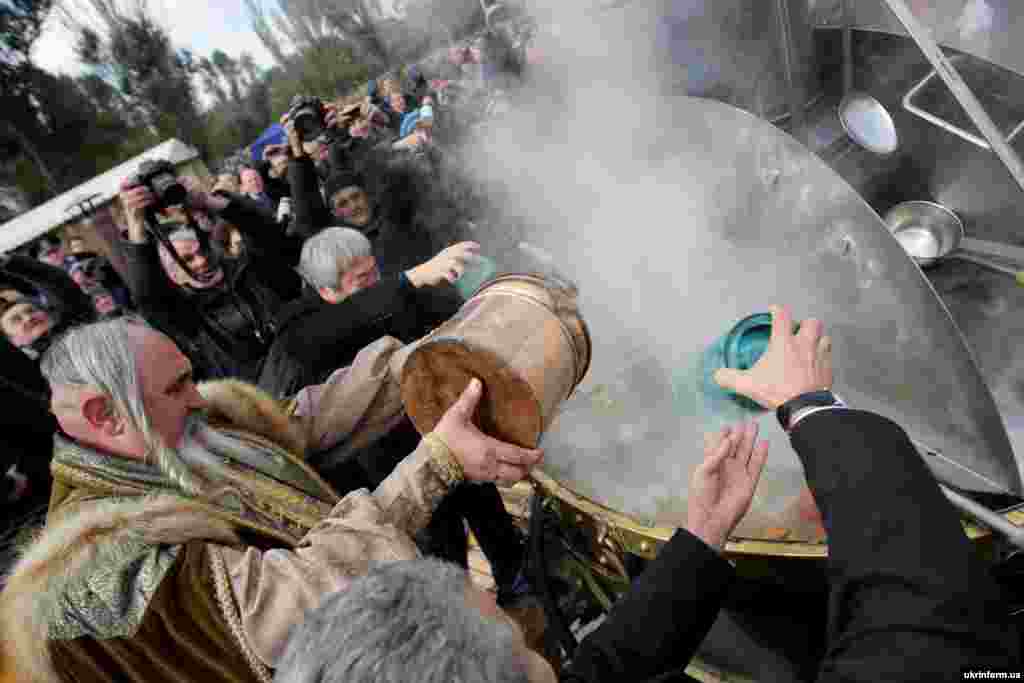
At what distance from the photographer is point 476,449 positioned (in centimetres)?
136

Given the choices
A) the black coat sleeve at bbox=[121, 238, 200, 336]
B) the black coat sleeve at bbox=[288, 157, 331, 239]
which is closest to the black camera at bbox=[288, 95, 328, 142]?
the black coat sleeve at bbox=[288, 157, 331, 239]

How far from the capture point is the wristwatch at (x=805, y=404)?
1.04m

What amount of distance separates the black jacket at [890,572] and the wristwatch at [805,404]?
3 cm

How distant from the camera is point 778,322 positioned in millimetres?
1178

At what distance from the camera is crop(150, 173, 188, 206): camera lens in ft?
12.8

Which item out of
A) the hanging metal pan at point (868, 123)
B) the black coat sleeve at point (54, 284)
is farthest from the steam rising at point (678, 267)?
the black coat sleeve at point (54, 284)

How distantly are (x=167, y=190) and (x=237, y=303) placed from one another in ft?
3.11

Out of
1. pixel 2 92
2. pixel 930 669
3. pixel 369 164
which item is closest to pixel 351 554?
pixel 930 669

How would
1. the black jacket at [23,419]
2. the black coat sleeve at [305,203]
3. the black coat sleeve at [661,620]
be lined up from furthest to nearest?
the black coat sleeve at [305,203], the black jacket at [23,419], the black coat sleeve at [661,620]

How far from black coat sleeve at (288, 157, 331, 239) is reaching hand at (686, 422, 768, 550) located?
3.81m

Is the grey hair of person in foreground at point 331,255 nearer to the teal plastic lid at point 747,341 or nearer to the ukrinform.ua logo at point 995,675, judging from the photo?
the teal plastic lid at point 747,341

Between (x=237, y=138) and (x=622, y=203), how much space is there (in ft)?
39.3

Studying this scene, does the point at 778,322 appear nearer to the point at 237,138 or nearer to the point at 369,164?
the point at 369,164

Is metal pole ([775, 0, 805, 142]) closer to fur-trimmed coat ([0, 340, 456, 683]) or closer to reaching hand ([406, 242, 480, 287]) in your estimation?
reaching hand ([406, 242, 480, 287])
